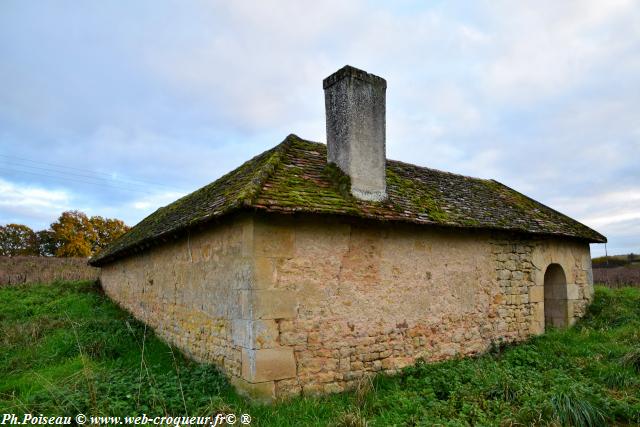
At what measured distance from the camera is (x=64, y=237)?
35531 mm

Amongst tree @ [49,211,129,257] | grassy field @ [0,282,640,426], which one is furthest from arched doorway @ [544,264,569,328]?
tree @ [49,211,129,257]

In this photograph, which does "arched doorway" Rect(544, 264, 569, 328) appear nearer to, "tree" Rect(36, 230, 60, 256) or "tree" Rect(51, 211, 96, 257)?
"tree" Rect(51, 211, 96, 257)

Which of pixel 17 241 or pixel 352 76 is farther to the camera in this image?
pixel 17 241

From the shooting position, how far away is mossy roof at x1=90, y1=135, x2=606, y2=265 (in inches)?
253

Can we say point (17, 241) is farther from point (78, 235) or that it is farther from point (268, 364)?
point (268, 364)

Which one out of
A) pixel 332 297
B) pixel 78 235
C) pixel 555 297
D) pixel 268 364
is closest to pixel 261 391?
pixel 268 364

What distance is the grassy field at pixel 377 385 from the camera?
5.10m

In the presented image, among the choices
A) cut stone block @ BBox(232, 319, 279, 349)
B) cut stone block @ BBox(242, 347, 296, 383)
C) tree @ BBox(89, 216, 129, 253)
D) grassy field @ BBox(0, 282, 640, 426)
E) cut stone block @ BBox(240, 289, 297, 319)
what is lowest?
grassy field @ BBox(0, 282, 640, 426)

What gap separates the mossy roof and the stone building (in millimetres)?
40

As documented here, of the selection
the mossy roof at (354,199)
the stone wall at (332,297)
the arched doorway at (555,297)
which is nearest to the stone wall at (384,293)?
the stone wall at (332,297)

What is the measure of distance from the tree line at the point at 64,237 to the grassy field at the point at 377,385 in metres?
28.4

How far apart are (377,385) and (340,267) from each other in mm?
1902

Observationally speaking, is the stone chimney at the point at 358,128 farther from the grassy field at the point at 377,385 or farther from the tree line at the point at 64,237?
the tree line at the point at 64,237

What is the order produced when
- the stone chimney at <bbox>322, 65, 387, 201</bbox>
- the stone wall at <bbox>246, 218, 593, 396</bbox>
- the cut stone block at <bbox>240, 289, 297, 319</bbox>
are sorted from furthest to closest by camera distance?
the stone chimney at <bbox>322, 65, 387, 201</bbox>
the stone wall at <bbox>246, 218, 593, 396</bbox>
the cut stone block at <bbox>240, 289, 297, 319</bbox>
